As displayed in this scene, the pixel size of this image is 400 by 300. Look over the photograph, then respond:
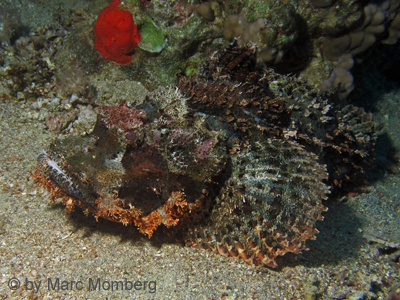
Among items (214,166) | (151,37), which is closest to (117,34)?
(151,37)

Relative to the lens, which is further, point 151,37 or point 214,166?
point 151,37

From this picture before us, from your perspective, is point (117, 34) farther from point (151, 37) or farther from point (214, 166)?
point (214, 166)

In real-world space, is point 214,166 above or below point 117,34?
below

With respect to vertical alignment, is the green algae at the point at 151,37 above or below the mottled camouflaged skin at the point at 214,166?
above

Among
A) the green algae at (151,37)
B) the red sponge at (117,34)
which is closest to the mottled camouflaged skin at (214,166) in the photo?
the green algae at (151,37)

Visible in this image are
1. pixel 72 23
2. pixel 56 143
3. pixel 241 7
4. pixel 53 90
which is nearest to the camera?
pixel 56 143

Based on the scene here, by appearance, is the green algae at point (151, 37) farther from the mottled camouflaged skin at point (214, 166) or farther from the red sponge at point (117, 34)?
the mottled camouflaged skin at point (214, 166)

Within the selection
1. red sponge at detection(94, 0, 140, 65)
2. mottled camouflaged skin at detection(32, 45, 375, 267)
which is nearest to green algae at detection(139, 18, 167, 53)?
red sponge at detection(94, 0, 140, 65)

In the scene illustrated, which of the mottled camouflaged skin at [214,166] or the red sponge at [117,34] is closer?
the mottled camouflaged skin at [214,166]

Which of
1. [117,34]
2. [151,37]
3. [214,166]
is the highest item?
[151,37]

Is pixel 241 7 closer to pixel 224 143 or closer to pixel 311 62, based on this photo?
pixel 311 62

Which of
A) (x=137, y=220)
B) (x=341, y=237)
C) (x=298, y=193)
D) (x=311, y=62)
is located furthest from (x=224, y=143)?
(x=311, y=62)
